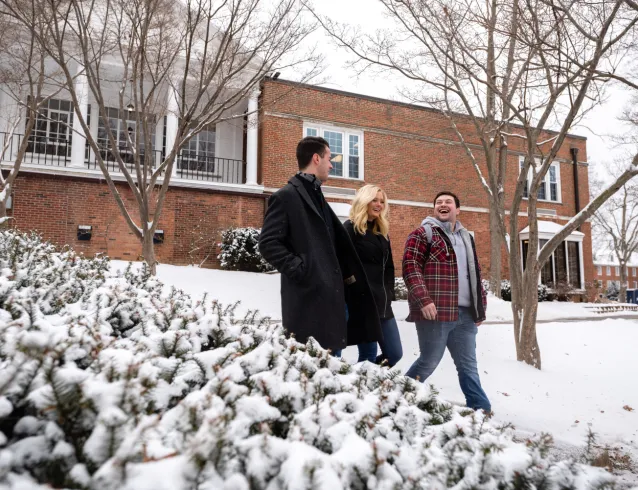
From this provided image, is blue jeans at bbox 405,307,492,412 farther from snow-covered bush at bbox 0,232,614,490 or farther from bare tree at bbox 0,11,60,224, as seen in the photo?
bare tree at bbox 0,11,60,224

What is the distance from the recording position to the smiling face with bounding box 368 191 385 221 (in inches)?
150

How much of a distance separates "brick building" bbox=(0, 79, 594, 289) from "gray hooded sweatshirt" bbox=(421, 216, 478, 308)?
8773mm

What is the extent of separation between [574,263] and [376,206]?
20054mm

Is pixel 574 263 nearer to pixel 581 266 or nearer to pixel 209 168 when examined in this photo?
pixel 581 266

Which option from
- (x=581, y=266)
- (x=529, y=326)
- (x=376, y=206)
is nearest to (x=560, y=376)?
(x=529, y=326)

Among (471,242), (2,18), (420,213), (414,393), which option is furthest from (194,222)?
(414,393)

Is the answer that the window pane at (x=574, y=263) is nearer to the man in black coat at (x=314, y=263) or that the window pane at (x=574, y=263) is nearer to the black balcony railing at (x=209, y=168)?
the black balcony railing at (x=209, y=168)

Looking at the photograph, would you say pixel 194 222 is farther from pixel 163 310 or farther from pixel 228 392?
pixel 228 392

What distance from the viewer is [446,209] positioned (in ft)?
12.4

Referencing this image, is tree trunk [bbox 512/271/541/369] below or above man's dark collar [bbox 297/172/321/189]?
below

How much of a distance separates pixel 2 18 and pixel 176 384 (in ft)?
31.4

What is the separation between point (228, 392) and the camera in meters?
1.04

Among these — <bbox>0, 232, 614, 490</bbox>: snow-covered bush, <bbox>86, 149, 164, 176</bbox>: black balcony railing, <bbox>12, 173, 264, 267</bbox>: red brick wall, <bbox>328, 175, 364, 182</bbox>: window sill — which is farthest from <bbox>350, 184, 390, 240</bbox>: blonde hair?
<bbox>328, 175, 364, 182</bbox>: window sill

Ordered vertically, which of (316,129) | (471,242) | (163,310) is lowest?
(163,310)
